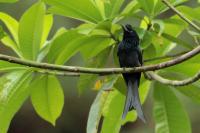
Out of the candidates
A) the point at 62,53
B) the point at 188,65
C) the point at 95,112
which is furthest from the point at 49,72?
the point at 188,65

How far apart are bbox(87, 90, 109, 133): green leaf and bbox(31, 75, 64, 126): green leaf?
0.15m

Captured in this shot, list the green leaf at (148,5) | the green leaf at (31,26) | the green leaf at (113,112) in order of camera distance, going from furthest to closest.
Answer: the green leaf at (113,112) → the green leaf at (31,26) → the green leaf at (148,5)

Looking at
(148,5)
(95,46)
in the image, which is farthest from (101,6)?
(148,5)

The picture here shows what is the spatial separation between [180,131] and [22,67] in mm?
659

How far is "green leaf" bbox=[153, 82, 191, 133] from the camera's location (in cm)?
230

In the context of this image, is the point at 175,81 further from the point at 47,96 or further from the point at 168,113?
the point at 47,96

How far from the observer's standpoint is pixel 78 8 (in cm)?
218

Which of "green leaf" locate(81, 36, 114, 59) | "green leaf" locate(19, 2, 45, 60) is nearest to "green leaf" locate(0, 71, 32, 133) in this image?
"green leaf" locate(19, 2, 45, 60)

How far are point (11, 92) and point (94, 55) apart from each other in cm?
36

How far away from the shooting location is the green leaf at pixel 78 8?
2.17 meters

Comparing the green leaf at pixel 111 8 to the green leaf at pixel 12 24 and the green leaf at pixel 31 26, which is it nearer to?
the green leaf at pixel 31 26

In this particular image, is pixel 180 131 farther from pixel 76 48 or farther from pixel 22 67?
pixel 22 67

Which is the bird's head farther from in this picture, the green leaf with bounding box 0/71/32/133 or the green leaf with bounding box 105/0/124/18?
the green leaf with bounding box 0/71/32/133

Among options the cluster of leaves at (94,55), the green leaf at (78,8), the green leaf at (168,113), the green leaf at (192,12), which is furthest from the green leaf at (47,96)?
the green leaf at (192,12)
